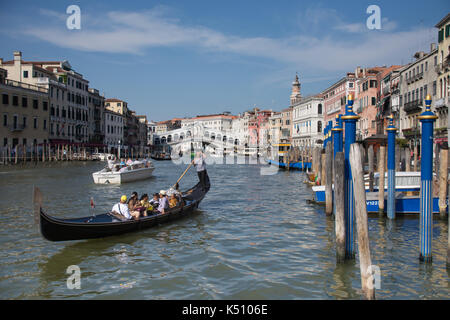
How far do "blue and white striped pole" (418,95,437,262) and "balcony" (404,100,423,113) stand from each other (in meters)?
16.9

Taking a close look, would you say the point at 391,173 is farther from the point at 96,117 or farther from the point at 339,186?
the point at 96,117

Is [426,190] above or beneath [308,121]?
beneath

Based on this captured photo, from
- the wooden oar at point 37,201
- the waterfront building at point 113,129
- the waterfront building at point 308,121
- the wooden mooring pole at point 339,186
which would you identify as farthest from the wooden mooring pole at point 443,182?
the waterfront building at point 113,129

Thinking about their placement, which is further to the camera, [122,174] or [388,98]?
[388,98]

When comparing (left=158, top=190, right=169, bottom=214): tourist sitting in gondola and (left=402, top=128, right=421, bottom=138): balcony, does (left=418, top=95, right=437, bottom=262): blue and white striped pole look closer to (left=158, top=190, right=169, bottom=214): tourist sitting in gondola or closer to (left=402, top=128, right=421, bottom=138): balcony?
(left=158, top=190, right=169, bottom=214): tourist sitting in gondola

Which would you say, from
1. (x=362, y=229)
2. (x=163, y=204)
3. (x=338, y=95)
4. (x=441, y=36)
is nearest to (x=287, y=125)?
(x=338, y=95)

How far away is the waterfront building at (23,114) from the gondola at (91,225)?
79.3ft

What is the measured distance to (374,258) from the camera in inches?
246

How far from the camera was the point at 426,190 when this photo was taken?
5.30 metres

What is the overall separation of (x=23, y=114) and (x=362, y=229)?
30848 millimetres

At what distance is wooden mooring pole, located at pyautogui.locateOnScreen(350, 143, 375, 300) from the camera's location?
163 inches

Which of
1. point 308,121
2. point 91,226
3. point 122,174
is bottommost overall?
point 91,226

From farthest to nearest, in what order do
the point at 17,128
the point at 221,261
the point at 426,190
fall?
1. the point at 17,128
2. the point at 221,261
3. the point at 426,190
